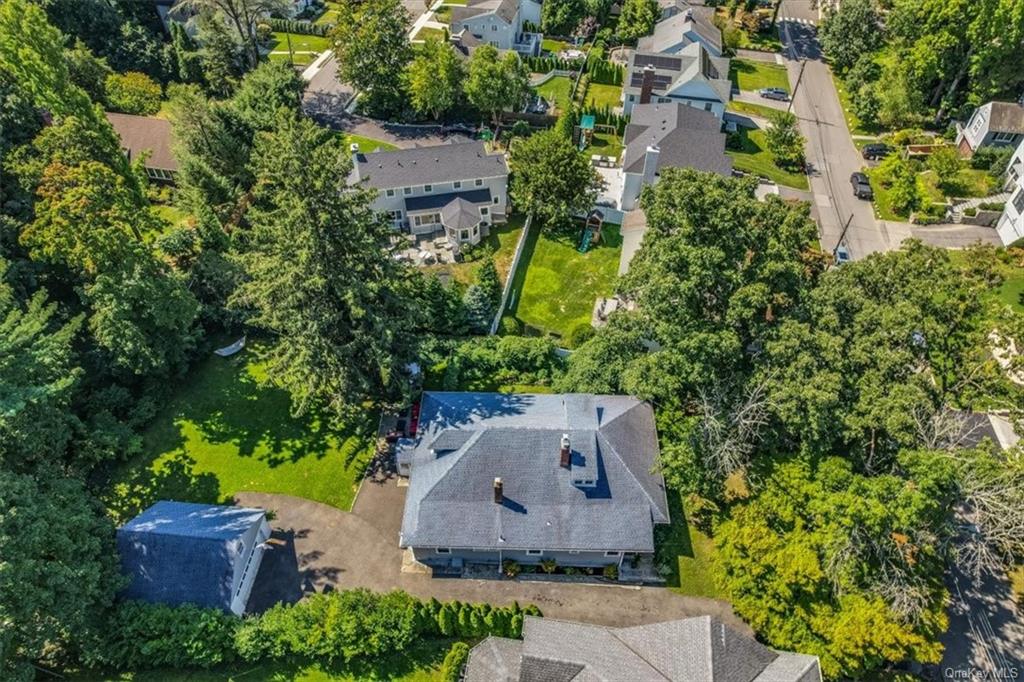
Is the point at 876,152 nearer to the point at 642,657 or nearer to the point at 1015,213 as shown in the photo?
the point at 1015,213

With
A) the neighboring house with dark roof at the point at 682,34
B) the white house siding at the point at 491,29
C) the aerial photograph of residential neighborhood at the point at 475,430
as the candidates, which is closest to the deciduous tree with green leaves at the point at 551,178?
the aerial photograph of residential neighborhood at the point at 475,430

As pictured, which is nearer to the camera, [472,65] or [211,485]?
[211,485]

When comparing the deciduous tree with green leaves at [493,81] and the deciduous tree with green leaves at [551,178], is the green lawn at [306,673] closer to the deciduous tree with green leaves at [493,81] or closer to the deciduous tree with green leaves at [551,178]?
the deciduous tree with green leaves at [551,178]

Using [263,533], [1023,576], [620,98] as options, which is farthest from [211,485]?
[620,98]

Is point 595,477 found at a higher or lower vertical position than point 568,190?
lower

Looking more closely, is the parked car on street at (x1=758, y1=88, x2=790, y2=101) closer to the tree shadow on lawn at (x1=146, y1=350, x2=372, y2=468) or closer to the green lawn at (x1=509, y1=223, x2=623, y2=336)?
the green lawn at (x1=509, y1=223, x2=623, y2=336)

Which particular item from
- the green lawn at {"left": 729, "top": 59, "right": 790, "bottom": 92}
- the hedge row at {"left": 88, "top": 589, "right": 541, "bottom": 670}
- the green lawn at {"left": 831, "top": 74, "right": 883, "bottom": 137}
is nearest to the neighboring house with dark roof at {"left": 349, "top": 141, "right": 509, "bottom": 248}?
the hedge row at {"left": 88, "top": 589, "right": 541, "bottom": 670}

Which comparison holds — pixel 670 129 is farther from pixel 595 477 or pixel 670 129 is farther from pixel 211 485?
pixel 211 485
